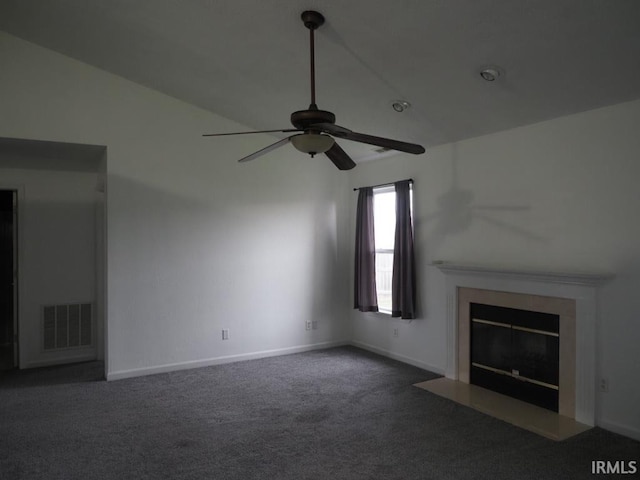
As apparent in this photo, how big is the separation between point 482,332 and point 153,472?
10.5 ft

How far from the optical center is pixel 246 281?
18.1 ft

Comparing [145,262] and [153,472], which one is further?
[145,262]

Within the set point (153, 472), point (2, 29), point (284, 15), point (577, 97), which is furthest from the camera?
point (2, 29)

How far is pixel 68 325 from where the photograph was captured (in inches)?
218

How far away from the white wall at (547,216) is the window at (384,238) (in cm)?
41

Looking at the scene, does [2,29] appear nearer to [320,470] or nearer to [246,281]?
[246,281]

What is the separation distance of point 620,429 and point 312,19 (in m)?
3.78

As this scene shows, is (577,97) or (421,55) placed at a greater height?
(421,55)

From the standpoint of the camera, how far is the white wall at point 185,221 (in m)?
4.56

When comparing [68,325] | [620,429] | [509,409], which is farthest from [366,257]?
[68,325]

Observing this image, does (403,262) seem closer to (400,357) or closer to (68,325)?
(400,357)

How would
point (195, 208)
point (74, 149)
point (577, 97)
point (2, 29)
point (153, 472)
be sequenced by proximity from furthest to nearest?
point (195, 208) < point (74, 149) < point (2, 29) < point (577, 97) < point (153, 472)

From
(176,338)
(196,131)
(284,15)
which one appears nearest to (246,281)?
(176,338)

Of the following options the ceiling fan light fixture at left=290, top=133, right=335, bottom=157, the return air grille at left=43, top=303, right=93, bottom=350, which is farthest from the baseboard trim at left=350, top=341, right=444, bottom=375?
the return air grille at left=43, top=303, right=93, bottom=350
